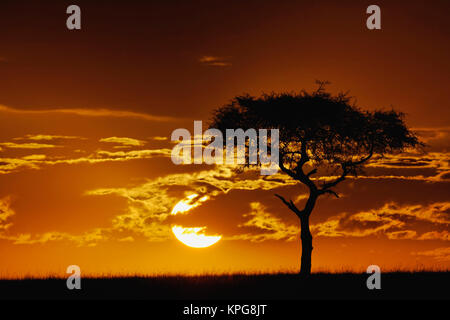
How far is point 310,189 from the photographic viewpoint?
42500mm

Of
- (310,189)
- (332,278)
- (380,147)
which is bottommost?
(332,278)

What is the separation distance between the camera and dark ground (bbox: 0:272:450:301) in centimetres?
3266

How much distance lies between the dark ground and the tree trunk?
30.6 inches

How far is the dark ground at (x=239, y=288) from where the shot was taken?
1286 inches

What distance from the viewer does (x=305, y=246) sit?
41625 millimetres

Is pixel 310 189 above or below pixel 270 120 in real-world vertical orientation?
below

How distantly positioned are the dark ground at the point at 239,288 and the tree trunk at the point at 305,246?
0.78 m

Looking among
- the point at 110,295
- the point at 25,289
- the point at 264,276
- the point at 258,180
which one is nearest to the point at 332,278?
the point at 264,276

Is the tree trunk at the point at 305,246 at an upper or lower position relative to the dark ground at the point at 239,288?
upper

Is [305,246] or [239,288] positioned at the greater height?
[305,246]

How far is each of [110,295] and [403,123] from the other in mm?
22315

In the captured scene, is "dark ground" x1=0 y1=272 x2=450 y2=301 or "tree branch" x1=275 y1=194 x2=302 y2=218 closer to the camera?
"dark ground" x1=0 y1=272 x2=450 y2=301

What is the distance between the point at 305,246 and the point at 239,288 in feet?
27.8
